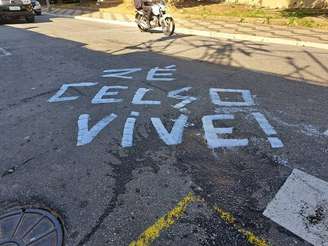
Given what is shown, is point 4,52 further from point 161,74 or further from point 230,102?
point 230,102

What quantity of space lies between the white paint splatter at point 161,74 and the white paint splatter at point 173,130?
1944 mm

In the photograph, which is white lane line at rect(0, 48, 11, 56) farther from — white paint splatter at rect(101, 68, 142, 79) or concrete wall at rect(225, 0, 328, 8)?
concrete wall at rect(225, 0, 328, 8)

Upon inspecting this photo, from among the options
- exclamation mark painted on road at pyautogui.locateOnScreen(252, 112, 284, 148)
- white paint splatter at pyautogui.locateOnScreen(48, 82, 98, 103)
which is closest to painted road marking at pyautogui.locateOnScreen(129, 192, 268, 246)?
exclamation mark painted on road at pyautogui.locateOnScreen(252, 112, 284, 148)

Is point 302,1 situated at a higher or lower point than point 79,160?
higher

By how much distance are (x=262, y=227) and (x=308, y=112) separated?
2723mm

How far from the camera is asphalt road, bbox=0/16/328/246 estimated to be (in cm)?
278

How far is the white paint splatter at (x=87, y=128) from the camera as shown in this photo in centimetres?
410

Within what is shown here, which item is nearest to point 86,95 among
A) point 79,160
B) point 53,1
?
point 79,160

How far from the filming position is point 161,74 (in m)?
6.75

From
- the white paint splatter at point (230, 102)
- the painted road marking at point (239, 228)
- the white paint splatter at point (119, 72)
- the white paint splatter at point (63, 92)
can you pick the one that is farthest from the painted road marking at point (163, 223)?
the white paint splatter at point (119, 72)

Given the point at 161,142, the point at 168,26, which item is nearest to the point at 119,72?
the point at 161,142

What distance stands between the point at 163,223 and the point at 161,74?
449cm

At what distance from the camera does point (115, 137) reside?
13.6 feet

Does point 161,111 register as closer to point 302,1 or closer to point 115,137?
point 115,137
